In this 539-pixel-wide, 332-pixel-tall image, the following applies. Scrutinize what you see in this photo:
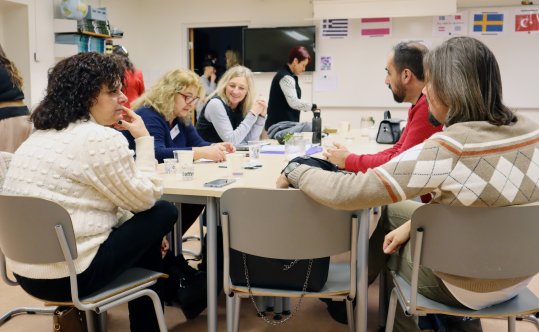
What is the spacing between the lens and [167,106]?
109 inches

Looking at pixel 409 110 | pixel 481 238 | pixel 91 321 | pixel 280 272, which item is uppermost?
pixel 409 110

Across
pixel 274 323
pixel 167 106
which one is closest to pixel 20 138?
pixel 167 106

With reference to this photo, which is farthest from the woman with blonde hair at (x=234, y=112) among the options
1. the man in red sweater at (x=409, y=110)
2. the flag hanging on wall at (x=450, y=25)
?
the flag hanging on wall at (x=450, y=25)

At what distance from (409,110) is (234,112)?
5.11ft

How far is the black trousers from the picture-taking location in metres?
1.57

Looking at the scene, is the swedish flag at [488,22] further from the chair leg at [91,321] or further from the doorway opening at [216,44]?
the chair leg at [91,321]

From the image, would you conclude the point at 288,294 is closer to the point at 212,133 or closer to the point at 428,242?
the point at 428,242

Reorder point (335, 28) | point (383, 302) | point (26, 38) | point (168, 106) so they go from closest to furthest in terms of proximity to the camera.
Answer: point (383, 302), point (168, 106), point (26, 38), point (335, 28)

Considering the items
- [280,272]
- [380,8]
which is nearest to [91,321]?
[280,272]

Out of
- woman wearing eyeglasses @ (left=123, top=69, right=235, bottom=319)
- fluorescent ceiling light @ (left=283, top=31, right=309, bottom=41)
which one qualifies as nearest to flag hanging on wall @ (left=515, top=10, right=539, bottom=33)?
fluorescent ceiling light @ (left=283, top=31, right=309, bottom=41)

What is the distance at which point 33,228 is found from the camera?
4.82 feet

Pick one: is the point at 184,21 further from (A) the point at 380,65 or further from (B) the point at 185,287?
(B) the point at 185,287

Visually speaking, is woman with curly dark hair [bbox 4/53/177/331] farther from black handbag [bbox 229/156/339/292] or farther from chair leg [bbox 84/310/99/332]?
chair leg [bbox 84/310/99/332]

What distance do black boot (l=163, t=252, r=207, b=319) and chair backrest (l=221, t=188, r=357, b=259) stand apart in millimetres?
822
